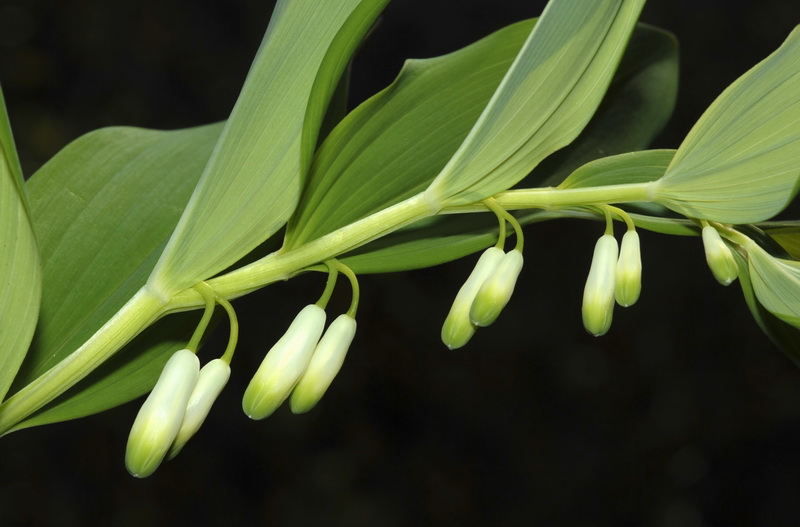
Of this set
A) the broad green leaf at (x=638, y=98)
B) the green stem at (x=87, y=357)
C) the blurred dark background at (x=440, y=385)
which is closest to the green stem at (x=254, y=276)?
the green stem at (x=87, y=357)

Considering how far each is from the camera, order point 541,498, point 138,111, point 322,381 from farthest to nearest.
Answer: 1. point 541,498
2. point 138,111
3. point 322,381

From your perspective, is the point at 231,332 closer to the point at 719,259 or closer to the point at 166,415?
the point at 166,415

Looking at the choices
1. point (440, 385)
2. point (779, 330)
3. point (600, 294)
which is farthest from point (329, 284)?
point (440, 385)

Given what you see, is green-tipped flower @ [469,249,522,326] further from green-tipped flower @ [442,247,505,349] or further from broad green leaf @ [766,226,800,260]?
broad green leaf @ [766,226,800,260]

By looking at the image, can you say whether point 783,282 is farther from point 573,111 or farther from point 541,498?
point 541,498

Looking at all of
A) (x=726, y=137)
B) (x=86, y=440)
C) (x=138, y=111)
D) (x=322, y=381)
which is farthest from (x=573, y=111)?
(x=86, y=440)
